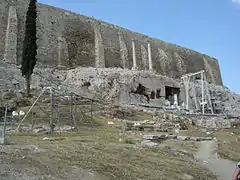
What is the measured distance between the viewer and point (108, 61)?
37312mm

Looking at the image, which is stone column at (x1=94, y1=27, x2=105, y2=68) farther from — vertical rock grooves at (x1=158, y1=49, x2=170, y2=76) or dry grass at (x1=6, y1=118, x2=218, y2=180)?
dry grass at (x1=6, y1=118, x2=218, y2=180)

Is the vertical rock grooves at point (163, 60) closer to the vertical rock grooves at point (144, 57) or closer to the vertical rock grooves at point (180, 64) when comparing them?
the vertical rock grooves at point (180, 64)

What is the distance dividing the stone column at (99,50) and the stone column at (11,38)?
9.15 metres

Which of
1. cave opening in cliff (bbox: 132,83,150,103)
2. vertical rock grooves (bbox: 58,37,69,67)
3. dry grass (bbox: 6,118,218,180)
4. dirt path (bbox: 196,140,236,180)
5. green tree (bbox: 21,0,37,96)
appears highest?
vertical rock grooves (bbox: 58,37,69,67)

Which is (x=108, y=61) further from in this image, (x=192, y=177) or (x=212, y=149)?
(x=192, y=177)

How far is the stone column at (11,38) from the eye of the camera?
27.9m

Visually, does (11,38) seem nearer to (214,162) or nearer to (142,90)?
(142,90)

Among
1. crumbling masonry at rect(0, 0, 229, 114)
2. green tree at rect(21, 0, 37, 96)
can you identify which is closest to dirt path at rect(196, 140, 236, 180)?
green tree at rect(21, 0, 37, 96)

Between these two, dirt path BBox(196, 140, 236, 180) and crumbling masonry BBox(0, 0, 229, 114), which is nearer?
dirt path BBox(196, 140, 236, 180)

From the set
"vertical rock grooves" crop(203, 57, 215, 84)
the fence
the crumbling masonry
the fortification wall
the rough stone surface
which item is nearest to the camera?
the fence

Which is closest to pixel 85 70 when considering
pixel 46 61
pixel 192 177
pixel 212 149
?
pixel 46 61

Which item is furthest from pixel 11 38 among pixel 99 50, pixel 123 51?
pixel 123 51

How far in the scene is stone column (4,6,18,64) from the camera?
2789cm

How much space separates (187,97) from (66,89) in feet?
40.6
